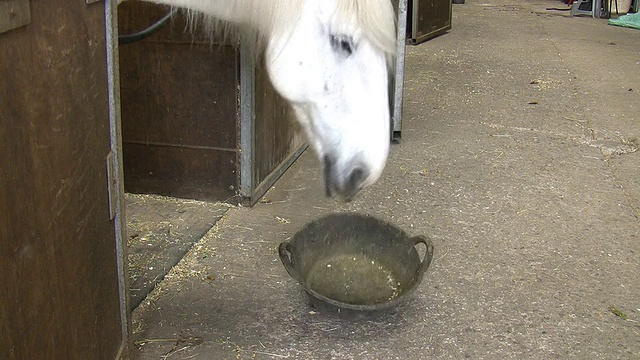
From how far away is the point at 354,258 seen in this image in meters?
2.01

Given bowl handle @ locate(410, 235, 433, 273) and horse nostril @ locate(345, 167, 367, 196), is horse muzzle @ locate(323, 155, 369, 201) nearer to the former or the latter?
horse nostril @ locate(345, 167, 367, 196)

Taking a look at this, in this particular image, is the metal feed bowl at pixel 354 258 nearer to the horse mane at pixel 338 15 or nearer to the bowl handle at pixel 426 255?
the bowl handle at pixel 426 255

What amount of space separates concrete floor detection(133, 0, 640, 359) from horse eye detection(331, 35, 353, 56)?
0.84 m

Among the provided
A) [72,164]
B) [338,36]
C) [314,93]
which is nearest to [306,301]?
[314,93]

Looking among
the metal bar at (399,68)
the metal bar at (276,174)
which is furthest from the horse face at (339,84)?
the metal bar at (399,68)

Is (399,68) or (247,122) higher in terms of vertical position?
(399,68)

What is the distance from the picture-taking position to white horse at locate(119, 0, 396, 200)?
4.90ft

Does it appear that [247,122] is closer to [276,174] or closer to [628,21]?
[276,174]

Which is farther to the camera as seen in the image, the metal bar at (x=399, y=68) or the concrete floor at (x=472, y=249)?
the metal bar at (x=399, y=68)

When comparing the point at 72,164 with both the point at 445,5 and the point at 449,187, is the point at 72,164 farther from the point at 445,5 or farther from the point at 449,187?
the point at 445,5

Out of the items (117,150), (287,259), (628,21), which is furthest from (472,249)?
(628,21)

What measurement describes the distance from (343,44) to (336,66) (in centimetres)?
6

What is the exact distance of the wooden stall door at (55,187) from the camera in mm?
921

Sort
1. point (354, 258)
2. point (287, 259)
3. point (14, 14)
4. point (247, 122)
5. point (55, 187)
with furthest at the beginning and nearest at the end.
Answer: point (247, 122) < point (354, 258) < point (287, 259) < point (55, 187) < point (14, 14)
